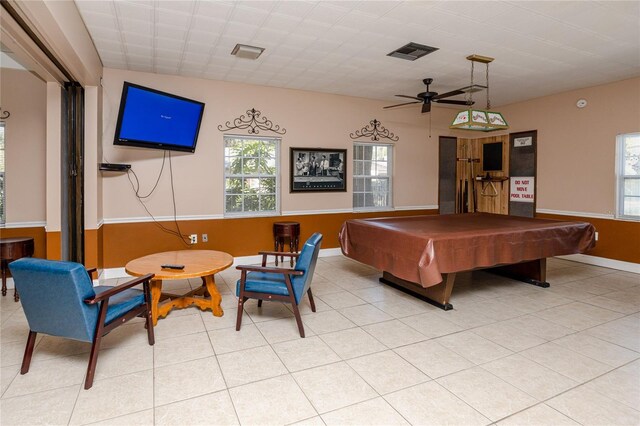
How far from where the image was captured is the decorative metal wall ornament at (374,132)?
6.55m

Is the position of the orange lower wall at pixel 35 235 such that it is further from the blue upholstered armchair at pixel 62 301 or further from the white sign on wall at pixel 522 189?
the white sign on wall at pixel 522 189

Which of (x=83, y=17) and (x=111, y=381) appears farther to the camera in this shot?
(x=83, y=17)

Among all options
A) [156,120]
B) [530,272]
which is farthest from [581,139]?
[156,120]

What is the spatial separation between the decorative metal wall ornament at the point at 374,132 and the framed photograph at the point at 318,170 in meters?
0.44

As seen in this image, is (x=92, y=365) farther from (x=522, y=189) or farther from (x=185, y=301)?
(x=522, y=189)

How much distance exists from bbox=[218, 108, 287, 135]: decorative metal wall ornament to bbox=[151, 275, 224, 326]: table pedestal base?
2.74 m

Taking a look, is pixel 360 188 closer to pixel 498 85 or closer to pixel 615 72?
pixel 498 85

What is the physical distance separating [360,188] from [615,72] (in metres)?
4.12

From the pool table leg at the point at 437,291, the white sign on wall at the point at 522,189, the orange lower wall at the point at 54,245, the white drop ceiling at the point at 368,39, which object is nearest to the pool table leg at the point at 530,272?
the pool table leg at the point at 437,291

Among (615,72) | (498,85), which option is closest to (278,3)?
(498,85)

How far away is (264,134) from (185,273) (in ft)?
10.5

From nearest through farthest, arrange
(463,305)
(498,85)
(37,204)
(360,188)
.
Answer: (463,305) < (37,204) < (498,85) < (360,188)

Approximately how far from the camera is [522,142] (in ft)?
22.4

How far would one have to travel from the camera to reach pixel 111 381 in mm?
2355
